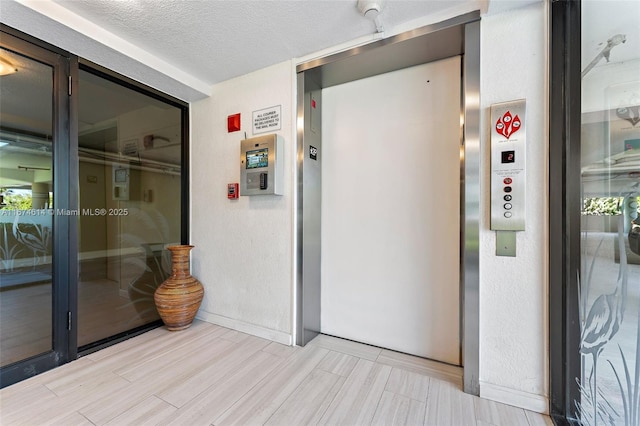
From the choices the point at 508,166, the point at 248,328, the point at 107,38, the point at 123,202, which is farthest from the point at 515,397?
the point at 107,38

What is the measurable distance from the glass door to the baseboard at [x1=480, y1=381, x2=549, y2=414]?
290 centimetres

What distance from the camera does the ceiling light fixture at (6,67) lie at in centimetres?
160

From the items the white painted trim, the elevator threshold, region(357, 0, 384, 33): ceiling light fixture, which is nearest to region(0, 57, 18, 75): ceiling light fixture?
the white painted trim

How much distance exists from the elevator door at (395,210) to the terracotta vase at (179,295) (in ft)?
4.15

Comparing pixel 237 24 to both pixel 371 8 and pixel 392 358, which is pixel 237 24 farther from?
pixel 392 358

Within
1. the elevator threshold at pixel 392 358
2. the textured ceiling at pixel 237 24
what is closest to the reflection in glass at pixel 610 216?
the elevator threshold at pixel 392 358

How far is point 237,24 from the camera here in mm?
1697

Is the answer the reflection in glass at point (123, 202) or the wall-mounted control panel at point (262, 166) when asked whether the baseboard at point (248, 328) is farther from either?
the wall-mounted control panel at point (262, 166)

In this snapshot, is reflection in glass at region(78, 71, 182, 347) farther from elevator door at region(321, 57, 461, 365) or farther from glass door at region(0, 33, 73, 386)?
elevator door at region(321, 57, 461, 365)

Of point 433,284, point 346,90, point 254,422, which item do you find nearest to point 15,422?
point 254,422

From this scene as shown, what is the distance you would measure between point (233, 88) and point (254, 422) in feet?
8.63

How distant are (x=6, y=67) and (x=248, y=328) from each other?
255 cm

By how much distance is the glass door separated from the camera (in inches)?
63.6

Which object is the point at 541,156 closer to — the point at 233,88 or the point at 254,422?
the point at 254,422
